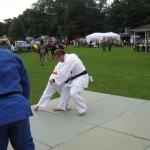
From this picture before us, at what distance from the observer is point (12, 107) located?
2766 mm

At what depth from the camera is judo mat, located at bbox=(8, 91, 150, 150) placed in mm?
4637

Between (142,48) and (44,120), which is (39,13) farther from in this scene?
(44,120)

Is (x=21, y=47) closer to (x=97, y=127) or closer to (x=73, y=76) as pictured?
(x=73, y=76)

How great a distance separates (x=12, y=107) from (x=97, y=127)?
117 inches

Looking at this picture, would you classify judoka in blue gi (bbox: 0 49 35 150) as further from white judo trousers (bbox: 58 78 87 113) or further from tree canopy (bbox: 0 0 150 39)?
tree canopy (bbox: 0 0 150 39)

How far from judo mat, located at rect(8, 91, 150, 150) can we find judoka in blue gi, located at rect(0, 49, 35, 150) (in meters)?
1.73

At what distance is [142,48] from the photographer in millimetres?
31406

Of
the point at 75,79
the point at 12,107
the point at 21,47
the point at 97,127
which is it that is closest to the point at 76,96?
the point at 75,79

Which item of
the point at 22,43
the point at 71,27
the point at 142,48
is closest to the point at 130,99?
the point at 142,48

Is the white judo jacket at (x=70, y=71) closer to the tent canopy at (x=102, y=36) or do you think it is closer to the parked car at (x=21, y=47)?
the parked car at (x=21, y=47)

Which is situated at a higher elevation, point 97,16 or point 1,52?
point 97,16

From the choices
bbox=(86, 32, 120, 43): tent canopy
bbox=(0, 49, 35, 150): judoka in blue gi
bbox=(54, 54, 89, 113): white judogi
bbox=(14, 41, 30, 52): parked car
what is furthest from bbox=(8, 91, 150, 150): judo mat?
bbox=(86, 32, 120, 43): tent canopy

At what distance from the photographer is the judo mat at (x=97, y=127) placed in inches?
183

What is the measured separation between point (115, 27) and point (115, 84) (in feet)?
200
